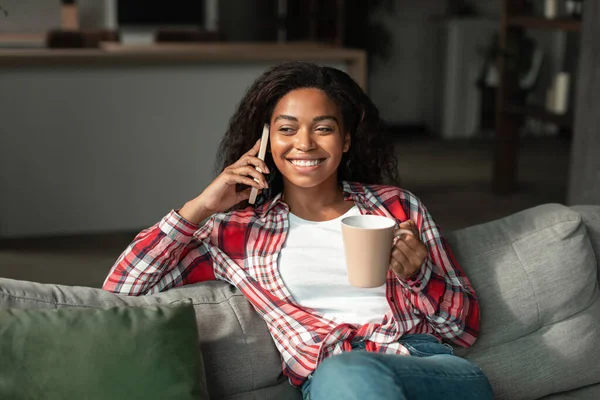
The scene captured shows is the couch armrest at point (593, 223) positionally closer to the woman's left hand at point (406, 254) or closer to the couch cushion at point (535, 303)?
the couch cushion at point (535, 303)

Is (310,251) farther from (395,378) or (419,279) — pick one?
(395,378)

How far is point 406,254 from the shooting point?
4.82 feet

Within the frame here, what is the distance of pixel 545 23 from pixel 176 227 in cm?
350

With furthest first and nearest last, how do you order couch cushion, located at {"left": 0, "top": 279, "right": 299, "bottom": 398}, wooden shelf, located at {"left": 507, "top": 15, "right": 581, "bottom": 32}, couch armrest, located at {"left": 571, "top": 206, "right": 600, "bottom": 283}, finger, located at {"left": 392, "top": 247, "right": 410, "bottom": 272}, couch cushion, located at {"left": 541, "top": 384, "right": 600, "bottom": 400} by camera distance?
1. wooden shelf, located at {"left": 507, "top": 15, "right": 581, "bottom": 32}
2. couch armrest, located at {"left": 571, "top": 206, "right": 600, "bottom": 283}
3. couch cushion, located at {"left": 541, "top": 384, "right": 600, "bottom": 400}
4. couch cushion, located at {"left": 0, "top": 279, "right": 299, "bottom": 398}
5. finger, located at {"left": 392, "top": 247, "right": 410, "bottom": 272}

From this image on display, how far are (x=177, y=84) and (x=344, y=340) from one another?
2760 millimetres

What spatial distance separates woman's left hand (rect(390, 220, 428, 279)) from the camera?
1.46m

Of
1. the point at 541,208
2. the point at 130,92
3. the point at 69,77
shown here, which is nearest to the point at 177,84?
the point at 130,92

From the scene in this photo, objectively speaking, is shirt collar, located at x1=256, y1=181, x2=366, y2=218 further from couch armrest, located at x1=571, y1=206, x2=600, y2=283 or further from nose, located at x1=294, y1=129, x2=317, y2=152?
couch armrest, located at x1=571, y1=206, x2=600, y2=283

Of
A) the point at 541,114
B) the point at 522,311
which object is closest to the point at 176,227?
the point at 522,311

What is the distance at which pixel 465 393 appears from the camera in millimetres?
1475

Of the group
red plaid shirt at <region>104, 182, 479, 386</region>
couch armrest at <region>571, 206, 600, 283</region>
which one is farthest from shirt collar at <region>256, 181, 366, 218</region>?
couch armrest at <region>571, 206, 600, 283</region>

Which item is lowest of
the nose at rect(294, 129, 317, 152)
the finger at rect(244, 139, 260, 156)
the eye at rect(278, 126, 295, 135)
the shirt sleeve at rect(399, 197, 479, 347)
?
the shirt sleeve at rect(399, 197, 479, 347)

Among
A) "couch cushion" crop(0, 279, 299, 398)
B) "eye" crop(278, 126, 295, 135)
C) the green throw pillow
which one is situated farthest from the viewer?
"eye" crop(278, 126, 295, 135)

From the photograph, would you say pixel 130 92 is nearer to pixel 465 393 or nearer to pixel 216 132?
pixel 216 132
